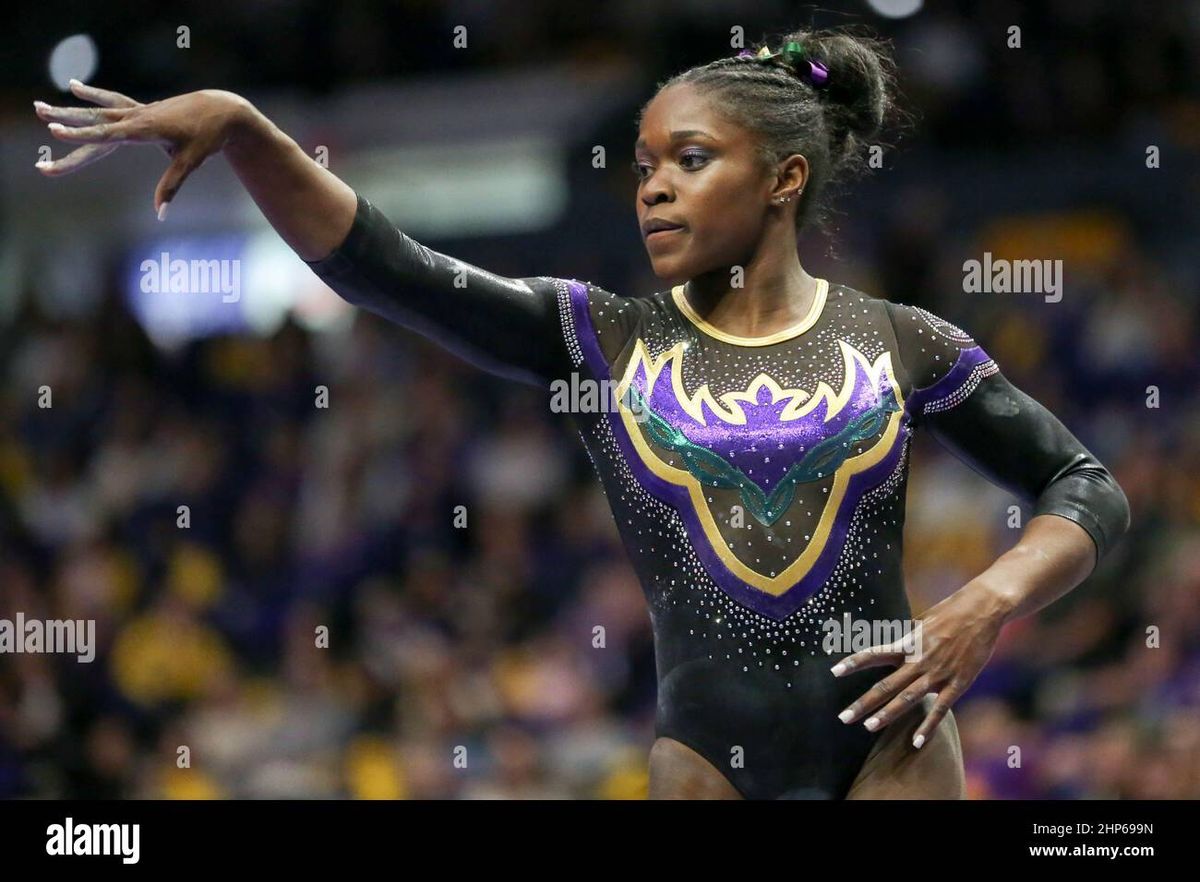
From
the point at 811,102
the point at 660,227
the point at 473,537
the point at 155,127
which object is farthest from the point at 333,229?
the point at 473,537

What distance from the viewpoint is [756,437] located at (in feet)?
8.75

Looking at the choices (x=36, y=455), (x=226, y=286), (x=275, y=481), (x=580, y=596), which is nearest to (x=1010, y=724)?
(x=580, y=596)

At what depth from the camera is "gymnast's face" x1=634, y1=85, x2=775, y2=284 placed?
272cm

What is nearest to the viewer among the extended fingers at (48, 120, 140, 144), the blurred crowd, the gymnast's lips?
the extended fingers at (48, 120, 140, 144)

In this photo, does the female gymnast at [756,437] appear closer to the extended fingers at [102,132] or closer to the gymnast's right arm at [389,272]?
the gymnast's right arm at [389,272]

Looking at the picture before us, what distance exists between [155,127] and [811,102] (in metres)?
1.17

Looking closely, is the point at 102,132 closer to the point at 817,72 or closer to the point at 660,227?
the point at 660,227

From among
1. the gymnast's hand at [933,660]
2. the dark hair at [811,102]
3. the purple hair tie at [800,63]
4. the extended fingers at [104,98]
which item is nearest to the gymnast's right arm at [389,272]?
the extended fingers at [104,98]

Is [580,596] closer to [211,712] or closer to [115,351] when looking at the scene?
[211,712]

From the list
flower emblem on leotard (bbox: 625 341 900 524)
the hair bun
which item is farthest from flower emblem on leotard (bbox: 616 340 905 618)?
the hair bun

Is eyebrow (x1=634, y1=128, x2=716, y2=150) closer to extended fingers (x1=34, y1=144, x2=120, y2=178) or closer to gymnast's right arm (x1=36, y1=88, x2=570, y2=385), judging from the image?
gymnast's right arm (x1=36, y1=88, x2=570, y2=385)

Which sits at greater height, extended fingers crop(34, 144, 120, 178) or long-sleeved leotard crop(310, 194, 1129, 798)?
extended fingers crop(34, 144, 120, 178)

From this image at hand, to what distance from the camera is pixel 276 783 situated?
540 cm

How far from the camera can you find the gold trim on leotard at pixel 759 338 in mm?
2770
